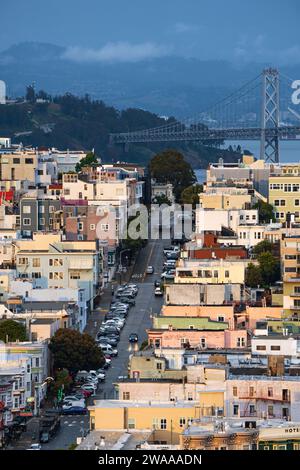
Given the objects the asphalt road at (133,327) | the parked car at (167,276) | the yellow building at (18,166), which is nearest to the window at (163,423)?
the asphalt road at (133,327)

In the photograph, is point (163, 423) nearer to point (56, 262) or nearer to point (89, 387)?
point (89, 387)

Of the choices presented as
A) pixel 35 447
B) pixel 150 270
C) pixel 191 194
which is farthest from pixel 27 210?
pixel 35 447

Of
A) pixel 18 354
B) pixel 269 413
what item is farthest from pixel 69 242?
pixel 269 413

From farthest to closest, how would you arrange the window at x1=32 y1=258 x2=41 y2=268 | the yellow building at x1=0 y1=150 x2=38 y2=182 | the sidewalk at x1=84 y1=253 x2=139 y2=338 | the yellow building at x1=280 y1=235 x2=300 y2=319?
the yellow building at x1=0 y1=150 x2=38 y2=182 < the window at x1=32 y1=258 x2=41 y2=268 < the sidewalk at x1=84 y1=253 x2=139 y2=338 < the yellow building at x1=280 y1=235 x2=300 y2=319

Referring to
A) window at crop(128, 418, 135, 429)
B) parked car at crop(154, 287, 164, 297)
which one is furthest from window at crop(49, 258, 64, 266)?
window at crop(128, 418, 135, 429)

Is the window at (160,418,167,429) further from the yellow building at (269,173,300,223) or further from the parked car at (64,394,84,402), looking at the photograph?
the yellow building at (269,173,300,223)

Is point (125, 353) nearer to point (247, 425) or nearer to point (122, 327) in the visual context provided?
point (122, 327)

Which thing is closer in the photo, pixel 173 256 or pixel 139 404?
pixel 139 404
